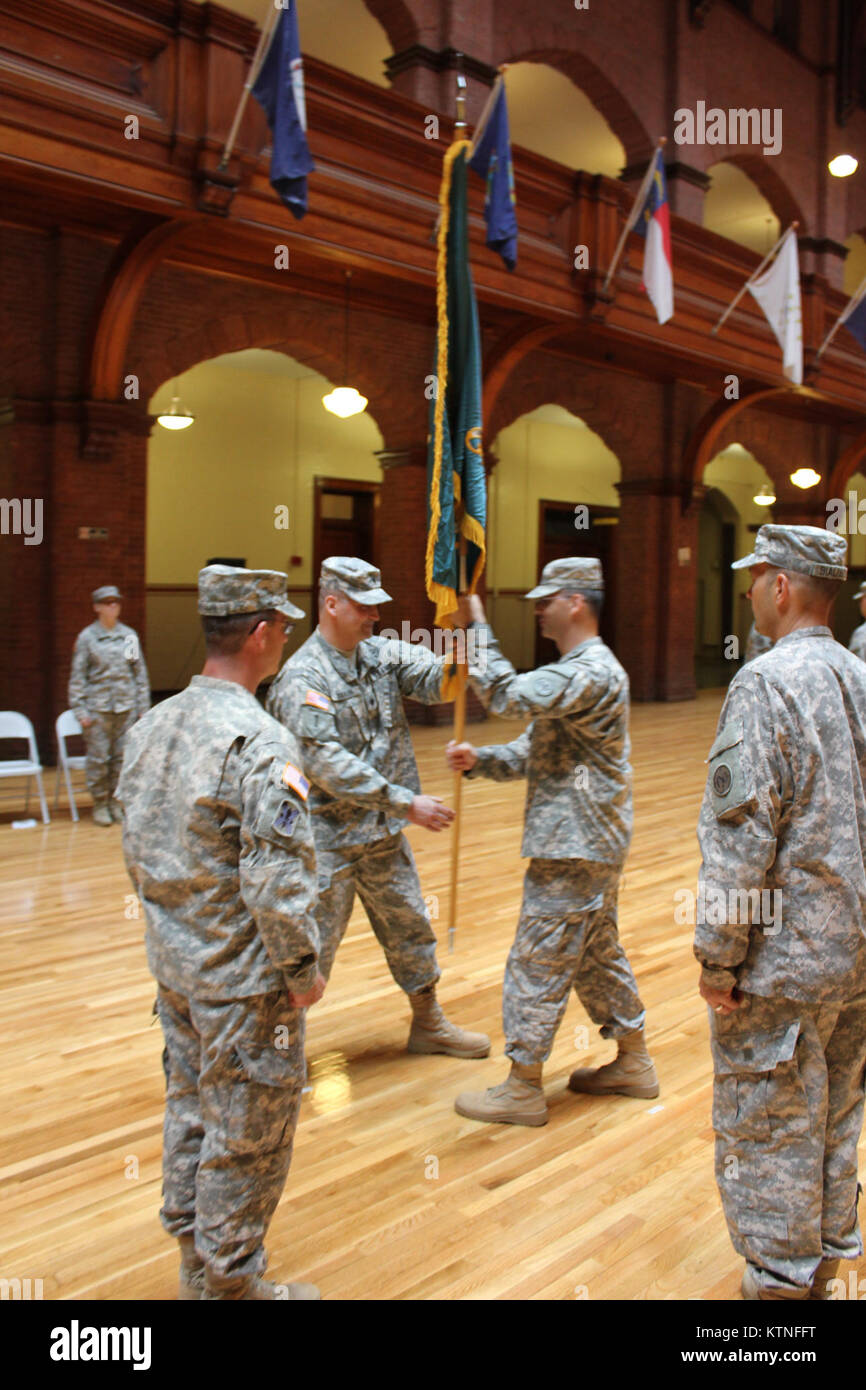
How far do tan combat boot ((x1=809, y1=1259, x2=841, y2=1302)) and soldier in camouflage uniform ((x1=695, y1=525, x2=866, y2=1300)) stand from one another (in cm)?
15

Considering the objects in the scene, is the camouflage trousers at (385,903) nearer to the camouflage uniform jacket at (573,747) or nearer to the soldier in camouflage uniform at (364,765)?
the soldier in camouflage uniform at (364,765)

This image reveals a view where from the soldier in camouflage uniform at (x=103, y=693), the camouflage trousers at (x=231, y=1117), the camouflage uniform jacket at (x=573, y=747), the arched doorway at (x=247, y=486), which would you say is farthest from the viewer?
the arched doorway at (x=247, y=486)

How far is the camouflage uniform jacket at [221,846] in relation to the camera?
6.55ft

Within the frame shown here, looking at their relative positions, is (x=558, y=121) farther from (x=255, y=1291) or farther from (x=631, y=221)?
(x=255, y=1291)

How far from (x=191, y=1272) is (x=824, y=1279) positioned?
4.37 feet

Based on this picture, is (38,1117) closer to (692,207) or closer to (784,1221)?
(784,1221)

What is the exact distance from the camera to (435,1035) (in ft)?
12.4

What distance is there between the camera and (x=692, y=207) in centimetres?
1361

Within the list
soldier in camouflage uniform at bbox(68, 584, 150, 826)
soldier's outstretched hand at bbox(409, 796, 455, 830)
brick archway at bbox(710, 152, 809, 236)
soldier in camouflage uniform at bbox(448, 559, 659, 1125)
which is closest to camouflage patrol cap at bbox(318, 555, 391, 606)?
soldier in camouflage uniform at bbox(448, 559, 659, 1125)

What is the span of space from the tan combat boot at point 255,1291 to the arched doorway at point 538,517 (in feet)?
47.2

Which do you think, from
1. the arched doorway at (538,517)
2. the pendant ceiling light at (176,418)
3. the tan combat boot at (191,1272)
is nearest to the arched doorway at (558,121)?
the arched doorway at (538,517)

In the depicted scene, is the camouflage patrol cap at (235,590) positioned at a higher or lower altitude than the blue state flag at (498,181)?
lower

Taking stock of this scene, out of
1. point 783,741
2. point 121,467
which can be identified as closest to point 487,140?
point 121,467

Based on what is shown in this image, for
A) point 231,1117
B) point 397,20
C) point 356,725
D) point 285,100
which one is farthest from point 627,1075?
point 397,20
